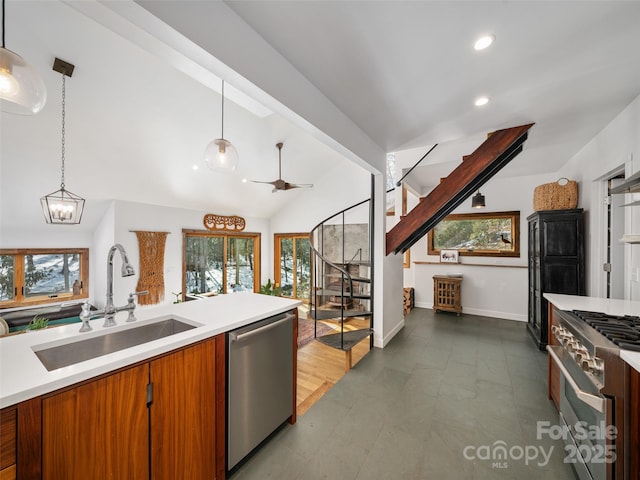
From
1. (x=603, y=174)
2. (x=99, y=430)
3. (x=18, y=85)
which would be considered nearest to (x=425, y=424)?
(x=99, y=430)

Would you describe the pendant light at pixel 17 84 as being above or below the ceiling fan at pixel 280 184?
below

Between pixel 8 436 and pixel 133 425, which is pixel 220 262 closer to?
pixel 133 425

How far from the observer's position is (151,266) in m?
5.04

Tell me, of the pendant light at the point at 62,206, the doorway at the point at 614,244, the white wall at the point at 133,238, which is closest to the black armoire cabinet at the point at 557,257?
the doorway at the point at 614,244

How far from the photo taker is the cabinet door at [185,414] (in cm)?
118

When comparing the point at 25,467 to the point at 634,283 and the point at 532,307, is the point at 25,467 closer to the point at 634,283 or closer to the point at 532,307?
the point at 634,283

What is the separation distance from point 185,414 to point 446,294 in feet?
15.7

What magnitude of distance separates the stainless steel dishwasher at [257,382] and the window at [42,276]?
543 centimetres

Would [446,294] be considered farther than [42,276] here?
Yes

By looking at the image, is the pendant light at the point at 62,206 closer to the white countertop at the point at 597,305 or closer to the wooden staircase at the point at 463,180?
the wooden staircase at the point at 463,180

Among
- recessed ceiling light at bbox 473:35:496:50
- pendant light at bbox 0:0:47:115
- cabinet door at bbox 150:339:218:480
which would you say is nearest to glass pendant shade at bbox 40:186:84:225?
pendant light at bbox 0:0:47:115

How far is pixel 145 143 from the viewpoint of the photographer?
12.7 ft

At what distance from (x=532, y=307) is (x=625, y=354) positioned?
3.22 metres

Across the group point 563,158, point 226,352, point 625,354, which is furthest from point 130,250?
point 563,158
